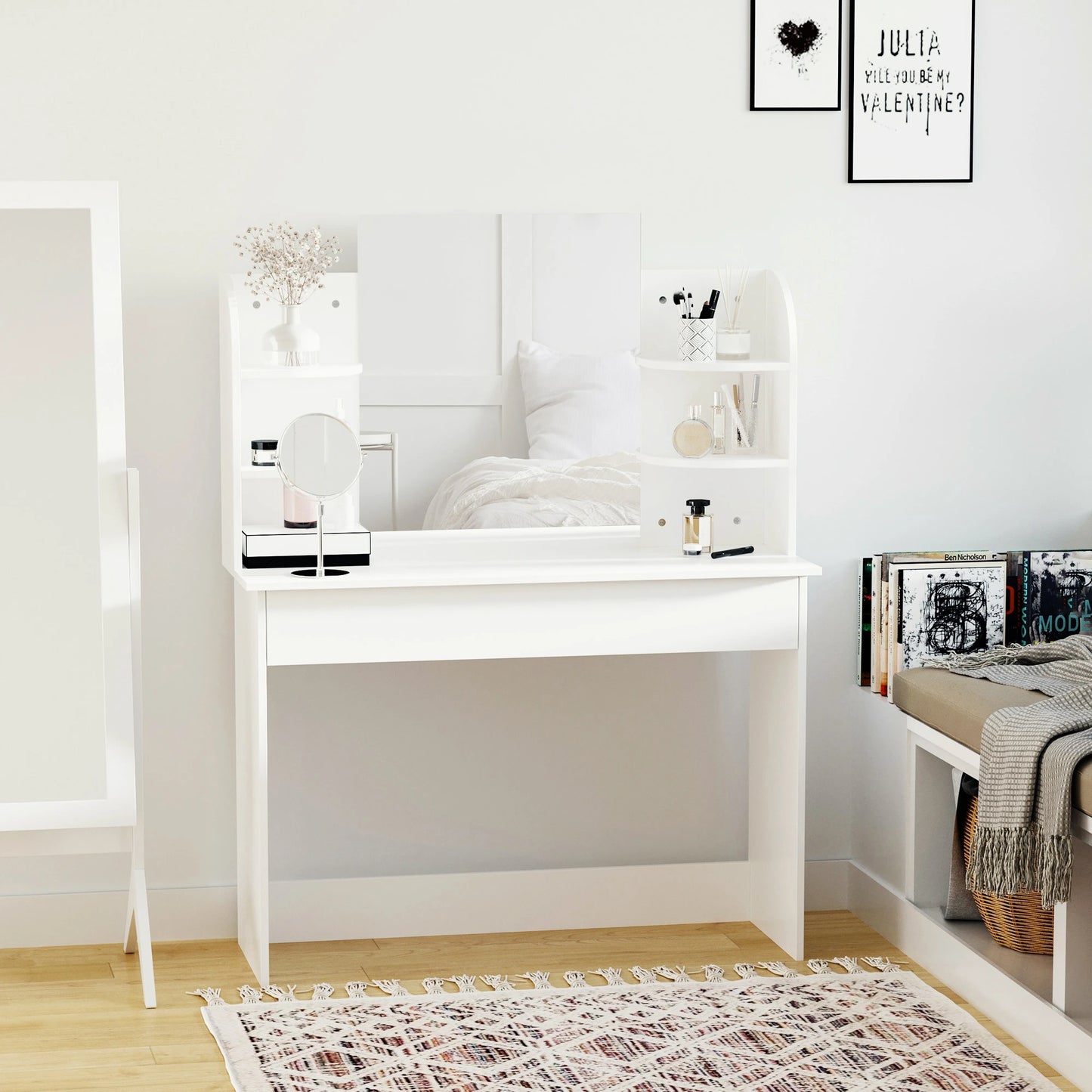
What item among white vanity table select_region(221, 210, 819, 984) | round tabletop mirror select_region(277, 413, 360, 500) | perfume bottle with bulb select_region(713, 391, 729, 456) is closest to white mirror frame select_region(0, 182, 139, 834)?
white vanity table select_region(221, 210, 819, 984)

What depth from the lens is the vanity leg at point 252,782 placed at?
288cm

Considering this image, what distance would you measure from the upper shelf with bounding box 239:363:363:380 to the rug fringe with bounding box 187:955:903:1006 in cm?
120

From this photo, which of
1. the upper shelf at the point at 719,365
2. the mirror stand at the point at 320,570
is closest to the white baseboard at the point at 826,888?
the upper shelf at the point at 719,365

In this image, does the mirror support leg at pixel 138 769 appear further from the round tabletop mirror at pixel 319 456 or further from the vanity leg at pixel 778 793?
the vanity leg at pixel 778 793

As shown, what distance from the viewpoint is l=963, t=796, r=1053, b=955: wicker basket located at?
2.73 meters

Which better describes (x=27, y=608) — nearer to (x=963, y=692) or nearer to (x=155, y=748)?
(x=155, y=748)

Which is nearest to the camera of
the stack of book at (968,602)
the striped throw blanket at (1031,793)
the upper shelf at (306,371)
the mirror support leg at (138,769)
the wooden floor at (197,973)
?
the striped throw blanket at (1031,793)

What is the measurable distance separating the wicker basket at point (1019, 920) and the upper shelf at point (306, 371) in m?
1.50

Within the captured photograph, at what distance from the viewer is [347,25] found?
A: 3.15 m

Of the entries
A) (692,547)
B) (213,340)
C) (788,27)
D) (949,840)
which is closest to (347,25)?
(213,340)

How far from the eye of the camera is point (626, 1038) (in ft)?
8.82

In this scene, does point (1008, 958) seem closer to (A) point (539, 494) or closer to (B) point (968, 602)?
(B) point (968, 602)

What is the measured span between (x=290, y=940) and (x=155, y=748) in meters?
0.50

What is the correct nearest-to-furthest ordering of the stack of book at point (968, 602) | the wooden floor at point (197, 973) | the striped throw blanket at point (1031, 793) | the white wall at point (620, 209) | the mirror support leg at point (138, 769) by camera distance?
the striped throw blanket at point (1031, 793) < the wooden floor at point (197, 973) < the mirror support leg at point (138, 769) < the white wall at point (620, 209) < the stack of book at point (968, 602)
